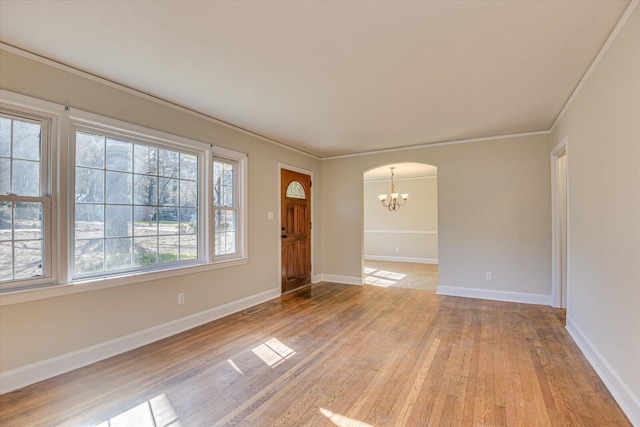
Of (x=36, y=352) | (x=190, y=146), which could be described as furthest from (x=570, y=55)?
(x=36, y=352)

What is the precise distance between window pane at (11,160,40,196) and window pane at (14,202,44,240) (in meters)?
0.10

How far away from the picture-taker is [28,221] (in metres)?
2.39

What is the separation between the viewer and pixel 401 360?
8.94ft

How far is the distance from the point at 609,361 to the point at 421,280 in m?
3.99

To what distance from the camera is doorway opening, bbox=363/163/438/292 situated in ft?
28.0

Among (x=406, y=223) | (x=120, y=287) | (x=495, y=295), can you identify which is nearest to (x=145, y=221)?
(x=120, y=287)

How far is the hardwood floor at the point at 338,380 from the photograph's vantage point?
195cm

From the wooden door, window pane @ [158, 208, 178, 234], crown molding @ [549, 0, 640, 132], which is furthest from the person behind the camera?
the wooden door

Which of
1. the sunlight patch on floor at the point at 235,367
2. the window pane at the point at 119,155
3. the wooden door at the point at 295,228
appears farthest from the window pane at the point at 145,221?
the wooden door at the point at 295,228

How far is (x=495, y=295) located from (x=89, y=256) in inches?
208

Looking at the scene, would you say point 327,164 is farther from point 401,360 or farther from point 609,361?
point 609,361

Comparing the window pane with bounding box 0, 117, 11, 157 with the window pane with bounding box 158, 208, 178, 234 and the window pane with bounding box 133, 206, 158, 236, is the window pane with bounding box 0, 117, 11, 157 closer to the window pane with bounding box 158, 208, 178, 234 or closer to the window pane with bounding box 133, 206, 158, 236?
the window pane with bounding box 133, 206, 158, 236

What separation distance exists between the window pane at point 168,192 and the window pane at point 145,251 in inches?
16.4

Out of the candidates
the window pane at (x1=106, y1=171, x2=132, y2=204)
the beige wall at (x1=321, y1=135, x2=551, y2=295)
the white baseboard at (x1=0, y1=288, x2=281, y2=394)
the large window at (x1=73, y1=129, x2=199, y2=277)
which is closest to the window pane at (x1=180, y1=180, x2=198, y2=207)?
the large window at (x1=73, y1=129, x2=199, y2=277)
